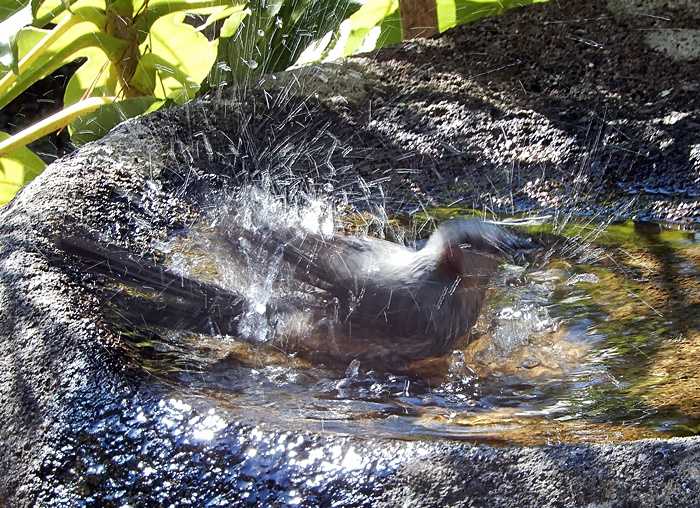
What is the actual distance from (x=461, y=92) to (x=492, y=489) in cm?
203

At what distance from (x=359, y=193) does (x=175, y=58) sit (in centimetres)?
111

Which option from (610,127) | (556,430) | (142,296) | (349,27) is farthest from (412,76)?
(556,430)

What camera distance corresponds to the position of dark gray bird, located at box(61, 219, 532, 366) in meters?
2.30

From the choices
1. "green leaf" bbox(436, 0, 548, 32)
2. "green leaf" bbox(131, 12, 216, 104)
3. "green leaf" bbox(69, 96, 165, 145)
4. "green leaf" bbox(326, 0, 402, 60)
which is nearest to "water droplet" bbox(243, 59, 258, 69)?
"green leaf" bbox(131, 12, 216, 104)

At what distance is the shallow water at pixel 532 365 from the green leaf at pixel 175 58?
45.7 inches

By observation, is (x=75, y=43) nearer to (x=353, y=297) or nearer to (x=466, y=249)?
(x=353, y=297)

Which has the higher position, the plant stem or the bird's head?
the plant stem

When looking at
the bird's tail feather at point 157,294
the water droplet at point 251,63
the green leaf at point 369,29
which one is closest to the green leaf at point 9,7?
→ the water droplet at point 251,63

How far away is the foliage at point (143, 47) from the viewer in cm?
365

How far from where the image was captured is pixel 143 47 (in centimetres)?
378

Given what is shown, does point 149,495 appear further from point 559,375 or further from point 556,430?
point 559,375

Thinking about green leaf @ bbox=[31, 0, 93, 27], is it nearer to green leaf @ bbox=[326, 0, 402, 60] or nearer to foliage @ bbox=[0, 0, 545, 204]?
foliage @ bbox=[0, 0, 545, 204]

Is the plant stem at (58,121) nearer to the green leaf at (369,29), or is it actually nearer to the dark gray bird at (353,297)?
the green leaf at (369,29)

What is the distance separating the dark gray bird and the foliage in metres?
1.20
